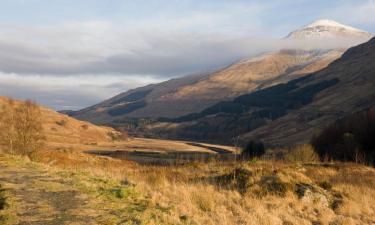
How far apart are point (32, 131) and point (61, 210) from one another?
45644 mm

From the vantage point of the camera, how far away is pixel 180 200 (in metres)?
15.1

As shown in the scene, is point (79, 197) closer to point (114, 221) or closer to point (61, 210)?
point (61, 210)

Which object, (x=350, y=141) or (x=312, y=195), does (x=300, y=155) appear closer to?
(x=350, y=141)

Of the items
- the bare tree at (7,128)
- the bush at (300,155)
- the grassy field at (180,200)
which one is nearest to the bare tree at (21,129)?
the bare tree at (7,128)

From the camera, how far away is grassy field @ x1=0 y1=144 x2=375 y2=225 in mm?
12000

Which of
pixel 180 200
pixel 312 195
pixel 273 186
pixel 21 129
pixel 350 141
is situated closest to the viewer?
pixel 180 200

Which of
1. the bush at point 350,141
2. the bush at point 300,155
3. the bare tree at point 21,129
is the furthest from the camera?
the bush at point 350,141

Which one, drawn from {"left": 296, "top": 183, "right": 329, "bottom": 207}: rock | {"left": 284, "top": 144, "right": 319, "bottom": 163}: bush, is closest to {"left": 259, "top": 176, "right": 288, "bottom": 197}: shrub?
{"left": 296, "top": 183, "right": 329, "bottom": 207}: rock

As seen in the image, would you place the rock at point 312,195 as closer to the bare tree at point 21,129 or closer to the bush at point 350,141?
the bush at point 350,141

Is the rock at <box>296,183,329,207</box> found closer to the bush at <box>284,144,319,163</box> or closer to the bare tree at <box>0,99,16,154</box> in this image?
the bush at <box>284,144,319,163</box>

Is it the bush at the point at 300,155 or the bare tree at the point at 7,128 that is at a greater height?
the bare tree at the point at 7,128

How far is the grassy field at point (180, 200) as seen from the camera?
1200 cm

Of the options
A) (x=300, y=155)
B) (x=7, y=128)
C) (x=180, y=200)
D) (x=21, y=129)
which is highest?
(x=7, y=128)

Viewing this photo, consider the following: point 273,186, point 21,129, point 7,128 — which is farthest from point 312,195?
point 7,128
